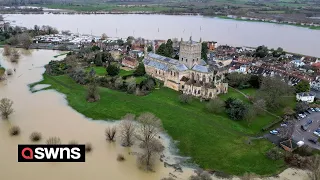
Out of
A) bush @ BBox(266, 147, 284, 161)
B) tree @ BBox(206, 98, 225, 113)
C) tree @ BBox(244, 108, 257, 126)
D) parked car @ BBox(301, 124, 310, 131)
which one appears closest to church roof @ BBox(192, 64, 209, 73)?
tree @ BBox(206, 98, 225, 113)

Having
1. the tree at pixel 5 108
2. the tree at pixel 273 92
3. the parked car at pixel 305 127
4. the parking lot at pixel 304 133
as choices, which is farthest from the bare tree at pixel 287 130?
the tree at pixel 5 108

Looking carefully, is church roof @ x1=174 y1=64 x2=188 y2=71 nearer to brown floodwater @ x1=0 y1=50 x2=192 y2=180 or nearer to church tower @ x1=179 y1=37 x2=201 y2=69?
church tower @ x1=179 y1=37 x2=201 y2=69

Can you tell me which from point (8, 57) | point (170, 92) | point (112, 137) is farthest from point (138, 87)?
point (8, 57)

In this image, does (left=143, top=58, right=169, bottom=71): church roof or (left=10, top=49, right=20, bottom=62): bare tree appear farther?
(left=10, top=49, right=20, bottom=62): bare tree

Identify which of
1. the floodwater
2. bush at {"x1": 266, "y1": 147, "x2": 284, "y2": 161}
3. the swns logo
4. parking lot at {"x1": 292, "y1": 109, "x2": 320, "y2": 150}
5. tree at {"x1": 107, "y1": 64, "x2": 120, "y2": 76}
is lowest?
bush at {"x1": 266, "y1": 147, "x2": 284, "y2": 161}

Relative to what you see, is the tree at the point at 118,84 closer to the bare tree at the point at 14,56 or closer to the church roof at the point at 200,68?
the church roof at the point at 200,68

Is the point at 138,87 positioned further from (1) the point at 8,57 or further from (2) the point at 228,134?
(1) the point at 8,57
